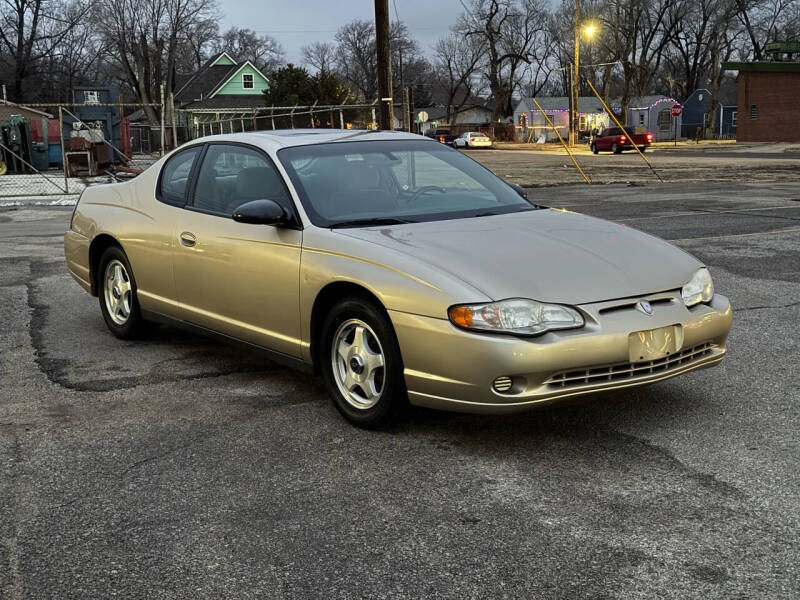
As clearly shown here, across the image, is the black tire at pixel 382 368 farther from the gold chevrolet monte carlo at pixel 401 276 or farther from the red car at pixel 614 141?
the red car at pixel 614 141

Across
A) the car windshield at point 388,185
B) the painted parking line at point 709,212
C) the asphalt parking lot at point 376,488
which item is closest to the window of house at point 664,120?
the painted parking line at point 709,212

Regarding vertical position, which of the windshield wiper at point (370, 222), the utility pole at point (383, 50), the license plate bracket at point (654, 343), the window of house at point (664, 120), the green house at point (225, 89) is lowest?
the license plate bracket at point (654, 343)

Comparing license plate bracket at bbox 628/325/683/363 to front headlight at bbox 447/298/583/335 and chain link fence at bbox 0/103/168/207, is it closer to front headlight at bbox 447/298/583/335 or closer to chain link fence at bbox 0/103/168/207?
front headlight at bbox 447/298/583/335

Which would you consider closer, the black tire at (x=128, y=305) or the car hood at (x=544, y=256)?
the car hood at (x=544, y=256)

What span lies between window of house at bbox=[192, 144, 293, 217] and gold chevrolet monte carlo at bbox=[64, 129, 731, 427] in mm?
11

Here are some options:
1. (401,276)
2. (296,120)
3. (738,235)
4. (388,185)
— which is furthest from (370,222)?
(296,120)

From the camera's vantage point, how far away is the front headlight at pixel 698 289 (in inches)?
183

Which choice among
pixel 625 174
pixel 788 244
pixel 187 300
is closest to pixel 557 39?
pixel 625 174

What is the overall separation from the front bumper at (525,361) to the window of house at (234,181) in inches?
56.0

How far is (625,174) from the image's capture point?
92.5 ft

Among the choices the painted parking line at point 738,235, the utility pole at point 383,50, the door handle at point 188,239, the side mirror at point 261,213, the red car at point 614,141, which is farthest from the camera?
the red car at point 614,141

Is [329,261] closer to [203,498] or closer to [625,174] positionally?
[203,498]

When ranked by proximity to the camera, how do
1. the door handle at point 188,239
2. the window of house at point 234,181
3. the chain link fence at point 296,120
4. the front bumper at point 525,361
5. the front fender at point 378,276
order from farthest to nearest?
1. the chain link fence at point 296,120
2. the door handle at point 188,239
3. the window of house at point 234,181
4. the front fender at point 378,276
5. the front bumper at point 525,361

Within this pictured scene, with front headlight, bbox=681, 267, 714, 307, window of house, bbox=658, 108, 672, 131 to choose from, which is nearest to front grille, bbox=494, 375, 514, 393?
front headlight, bbox=681, 267, 714, 307
